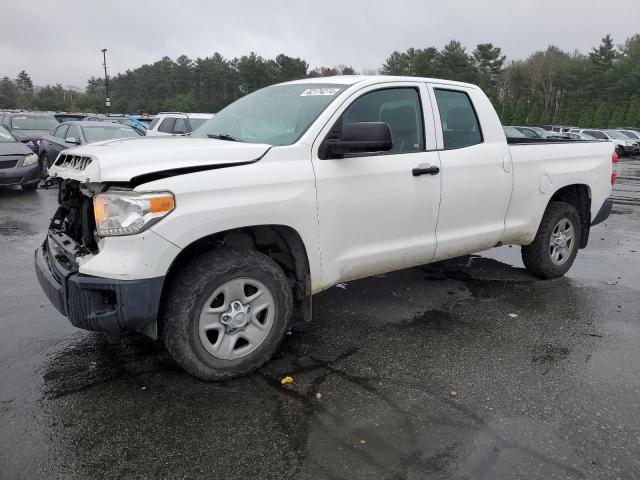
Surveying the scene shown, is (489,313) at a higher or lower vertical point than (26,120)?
lower

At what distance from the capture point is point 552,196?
5430 mm

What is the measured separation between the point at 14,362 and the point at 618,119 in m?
54.8

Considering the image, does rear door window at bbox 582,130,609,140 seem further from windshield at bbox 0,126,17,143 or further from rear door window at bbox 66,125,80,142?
windshield at bbox 0,126,17,143

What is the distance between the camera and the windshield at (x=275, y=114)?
366 centimetres

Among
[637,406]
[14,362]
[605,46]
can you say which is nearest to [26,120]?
[14,362]

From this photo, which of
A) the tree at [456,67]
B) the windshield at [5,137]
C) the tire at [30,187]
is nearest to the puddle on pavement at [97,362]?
the tire at [30,187]

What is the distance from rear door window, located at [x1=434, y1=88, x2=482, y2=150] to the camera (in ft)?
14.1

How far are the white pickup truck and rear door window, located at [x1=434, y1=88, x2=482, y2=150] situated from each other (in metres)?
0.01

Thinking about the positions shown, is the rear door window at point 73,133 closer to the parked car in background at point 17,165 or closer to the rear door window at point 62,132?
the rear door window at point 62,132

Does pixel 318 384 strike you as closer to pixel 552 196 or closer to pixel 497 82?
pixel 552 196

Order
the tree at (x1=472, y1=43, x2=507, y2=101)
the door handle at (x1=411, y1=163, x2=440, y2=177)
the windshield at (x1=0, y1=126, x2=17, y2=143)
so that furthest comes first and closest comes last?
the tree at (x1=472, y1=43, x2=507, y2=101) → the windshield at (x1=0, y1=126, x2=17, y2=143) → the door handle at (x1=411, y1=163, x2=440, y2=177)

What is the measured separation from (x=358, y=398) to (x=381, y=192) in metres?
1.46

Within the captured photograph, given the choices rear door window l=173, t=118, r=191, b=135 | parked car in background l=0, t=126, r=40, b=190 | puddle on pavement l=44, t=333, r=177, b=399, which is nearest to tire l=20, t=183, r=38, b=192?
parked car in background l=0, t=126, r=40, b=190

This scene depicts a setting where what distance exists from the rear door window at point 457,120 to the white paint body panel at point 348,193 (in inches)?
2.7
